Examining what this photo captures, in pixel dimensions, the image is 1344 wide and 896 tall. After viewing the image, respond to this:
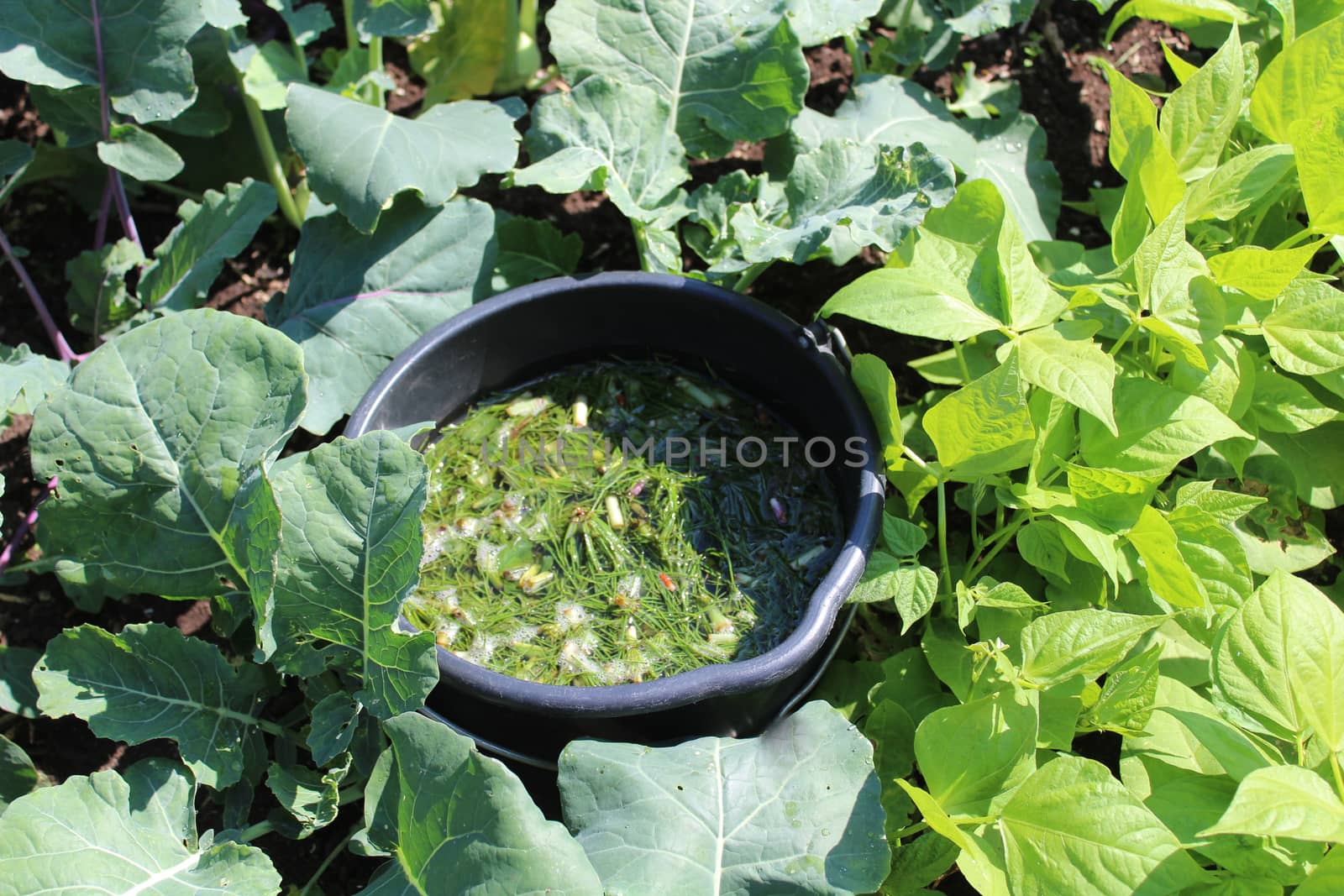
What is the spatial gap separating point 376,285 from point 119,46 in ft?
2.39

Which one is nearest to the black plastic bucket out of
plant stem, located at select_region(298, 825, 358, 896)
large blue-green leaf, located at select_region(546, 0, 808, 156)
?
plant stem, located at select_region(298, 825, 358, 896)

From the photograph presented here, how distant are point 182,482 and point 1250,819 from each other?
1627 millimetres

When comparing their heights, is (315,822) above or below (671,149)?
below

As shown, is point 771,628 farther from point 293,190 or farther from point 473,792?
point 293,190

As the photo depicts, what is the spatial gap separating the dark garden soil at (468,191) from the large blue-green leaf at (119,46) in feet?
1.40

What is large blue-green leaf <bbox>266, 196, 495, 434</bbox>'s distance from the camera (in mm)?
2117

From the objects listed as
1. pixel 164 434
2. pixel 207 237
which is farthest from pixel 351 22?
pixel 164 434

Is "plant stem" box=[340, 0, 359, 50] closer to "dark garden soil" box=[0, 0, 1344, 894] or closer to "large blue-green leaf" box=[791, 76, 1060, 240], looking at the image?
"dark garden soil" box=[0, 0, 1344, 894]

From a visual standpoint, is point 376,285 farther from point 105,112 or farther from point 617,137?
point 105,112

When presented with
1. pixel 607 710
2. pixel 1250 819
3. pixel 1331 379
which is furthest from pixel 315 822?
pixel 1331 379

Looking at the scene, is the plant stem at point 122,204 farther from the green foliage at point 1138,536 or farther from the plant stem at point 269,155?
the green foliage at point 1138,536

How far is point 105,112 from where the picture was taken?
2203 mm

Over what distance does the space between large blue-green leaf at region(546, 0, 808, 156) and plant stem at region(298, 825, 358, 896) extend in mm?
1581

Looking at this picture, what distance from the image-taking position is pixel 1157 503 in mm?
2031
